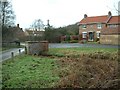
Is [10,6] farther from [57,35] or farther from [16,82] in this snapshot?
[16,82]

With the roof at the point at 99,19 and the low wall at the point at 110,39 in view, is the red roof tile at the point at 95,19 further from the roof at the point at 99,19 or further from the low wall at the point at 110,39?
the low wall at the point at 110,39

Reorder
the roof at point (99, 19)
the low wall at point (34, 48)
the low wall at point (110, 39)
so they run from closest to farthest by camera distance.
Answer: the low wall at point (34, 48) < the low wall at point (110, 39) < the roof at point (99, 19)

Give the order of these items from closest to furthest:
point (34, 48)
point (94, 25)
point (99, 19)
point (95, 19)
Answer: point (34, 48)
point (94, 25)
point (99, 19)
point (95, 19)

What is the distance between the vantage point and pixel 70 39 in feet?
229

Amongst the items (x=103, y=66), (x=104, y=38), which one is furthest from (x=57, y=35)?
(x=103, y=66)

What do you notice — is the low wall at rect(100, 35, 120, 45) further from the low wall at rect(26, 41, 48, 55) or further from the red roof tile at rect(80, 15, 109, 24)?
the low wall at rect(26, 41, 48, 55)

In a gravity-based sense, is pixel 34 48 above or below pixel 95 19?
below

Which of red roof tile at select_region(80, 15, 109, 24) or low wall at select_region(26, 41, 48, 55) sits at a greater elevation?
red roof tile at select_region(80, 15, 109, 24)

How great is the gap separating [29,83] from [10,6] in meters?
45.7

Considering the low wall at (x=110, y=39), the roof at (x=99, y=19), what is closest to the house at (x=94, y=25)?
the roof at (x=99, y=19)

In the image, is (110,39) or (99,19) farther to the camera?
(99,19)

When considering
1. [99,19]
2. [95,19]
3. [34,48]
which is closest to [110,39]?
[99,19]

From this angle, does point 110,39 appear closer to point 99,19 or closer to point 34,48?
point 99,19

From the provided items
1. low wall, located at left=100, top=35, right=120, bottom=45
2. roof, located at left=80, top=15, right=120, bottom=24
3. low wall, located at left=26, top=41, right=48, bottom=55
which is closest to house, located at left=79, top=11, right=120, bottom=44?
roof, located at left=80, top=15, right=120, bottom=24
